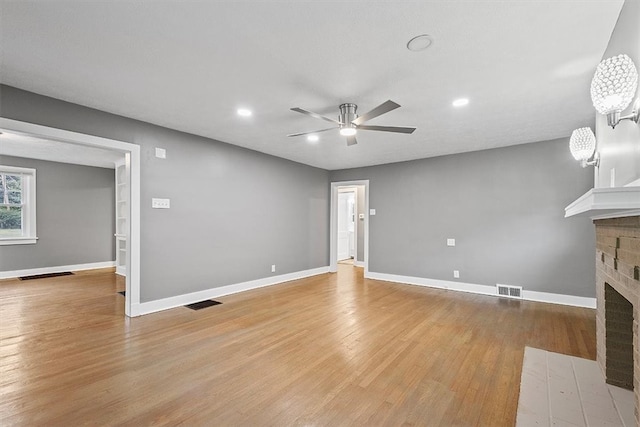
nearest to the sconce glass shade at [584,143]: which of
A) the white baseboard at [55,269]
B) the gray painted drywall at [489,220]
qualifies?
the gray painted drywall at [489,220]

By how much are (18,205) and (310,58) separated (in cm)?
756

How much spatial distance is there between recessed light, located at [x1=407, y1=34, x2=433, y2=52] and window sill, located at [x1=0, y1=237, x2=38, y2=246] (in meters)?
8.18

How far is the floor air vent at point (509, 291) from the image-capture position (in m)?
4.65

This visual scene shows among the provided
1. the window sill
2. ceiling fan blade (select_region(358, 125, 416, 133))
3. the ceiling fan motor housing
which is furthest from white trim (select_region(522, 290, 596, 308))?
the window sill

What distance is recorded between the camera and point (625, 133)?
69.1 inches

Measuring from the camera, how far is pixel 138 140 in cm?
376

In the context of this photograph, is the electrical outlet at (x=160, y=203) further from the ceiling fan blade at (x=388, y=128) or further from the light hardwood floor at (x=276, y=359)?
the ceiling fan blade at (x=388, y=128)

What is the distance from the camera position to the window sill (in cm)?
588

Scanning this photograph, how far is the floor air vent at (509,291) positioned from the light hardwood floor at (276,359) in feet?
0.92

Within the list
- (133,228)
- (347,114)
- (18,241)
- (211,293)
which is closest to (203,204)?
(133,228)

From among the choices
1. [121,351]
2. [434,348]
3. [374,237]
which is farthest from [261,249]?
[434,348]

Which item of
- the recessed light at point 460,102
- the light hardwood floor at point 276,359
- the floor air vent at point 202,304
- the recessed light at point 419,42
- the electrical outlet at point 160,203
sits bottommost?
the floor air vent at point 202,304

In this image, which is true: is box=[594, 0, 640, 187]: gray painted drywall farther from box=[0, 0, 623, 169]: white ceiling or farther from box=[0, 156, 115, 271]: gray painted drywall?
box=[0, 156, 115, 271]: gray painted drywall

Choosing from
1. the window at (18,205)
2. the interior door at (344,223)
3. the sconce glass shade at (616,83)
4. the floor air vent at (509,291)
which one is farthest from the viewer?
the interior door at (344,223)
